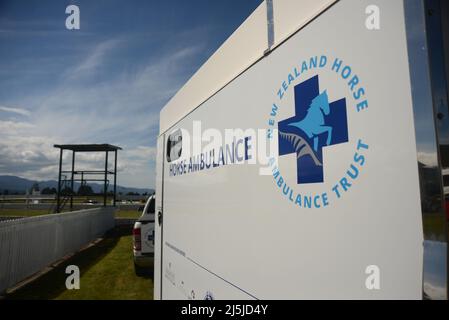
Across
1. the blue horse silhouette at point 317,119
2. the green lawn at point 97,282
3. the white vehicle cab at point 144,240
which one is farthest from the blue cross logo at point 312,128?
the white vehicle cab at point 144,240

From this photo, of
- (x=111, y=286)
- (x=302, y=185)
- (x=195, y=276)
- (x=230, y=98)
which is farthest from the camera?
(x=111, y=286)

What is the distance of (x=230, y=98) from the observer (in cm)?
198

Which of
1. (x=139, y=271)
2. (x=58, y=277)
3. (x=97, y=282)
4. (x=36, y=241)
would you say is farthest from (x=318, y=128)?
(x=36, y=241)

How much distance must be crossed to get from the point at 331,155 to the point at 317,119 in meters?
0.16

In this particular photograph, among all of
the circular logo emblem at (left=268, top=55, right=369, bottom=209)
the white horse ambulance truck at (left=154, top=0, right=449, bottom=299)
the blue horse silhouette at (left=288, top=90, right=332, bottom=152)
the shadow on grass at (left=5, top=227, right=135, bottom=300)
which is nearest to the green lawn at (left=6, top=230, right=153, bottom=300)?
the shadow on grass at (left=5, top=227, right=135, bottom=300)

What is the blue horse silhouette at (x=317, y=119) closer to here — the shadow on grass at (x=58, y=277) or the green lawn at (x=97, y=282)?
the green lawn at (x=97, y=282)

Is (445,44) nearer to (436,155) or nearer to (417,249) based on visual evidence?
(436,155)

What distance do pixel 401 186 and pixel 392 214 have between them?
9cm

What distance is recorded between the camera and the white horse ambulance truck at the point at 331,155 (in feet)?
2.92

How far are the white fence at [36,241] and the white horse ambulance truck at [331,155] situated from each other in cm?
601

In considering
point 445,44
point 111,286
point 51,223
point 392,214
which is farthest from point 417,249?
point 51,223

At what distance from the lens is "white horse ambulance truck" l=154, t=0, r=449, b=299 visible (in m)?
0.89

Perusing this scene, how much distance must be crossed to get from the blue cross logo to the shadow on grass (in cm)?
629

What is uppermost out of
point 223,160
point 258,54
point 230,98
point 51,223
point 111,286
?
point 258,54
